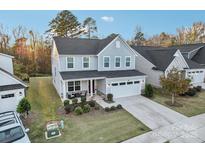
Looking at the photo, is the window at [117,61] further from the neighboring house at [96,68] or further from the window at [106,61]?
the window at [106,61]

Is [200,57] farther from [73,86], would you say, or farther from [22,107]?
Result: [22,107]

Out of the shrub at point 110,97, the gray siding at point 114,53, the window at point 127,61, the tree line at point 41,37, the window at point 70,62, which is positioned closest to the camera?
the shrub at point 110,97

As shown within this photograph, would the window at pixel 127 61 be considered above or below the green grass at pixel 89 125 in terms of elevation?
above

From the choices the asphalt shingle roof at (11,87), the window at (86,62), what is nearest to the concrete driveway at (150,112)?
the window at (86,62)

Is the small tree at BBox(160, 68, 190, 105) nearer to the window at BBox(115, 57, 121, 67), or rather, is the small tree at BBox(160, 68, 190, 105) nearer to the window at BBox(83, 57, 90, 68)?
the window at BBox(115, 57, 121, 67)

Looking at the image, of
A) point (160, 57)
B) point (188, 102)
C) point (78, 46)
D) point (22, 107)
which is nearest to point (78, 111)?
point (22, 107)
